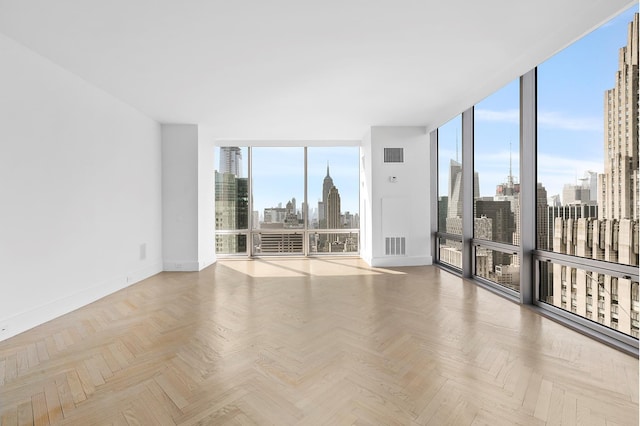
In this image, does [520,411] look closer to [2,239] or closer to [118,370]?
[118,370]

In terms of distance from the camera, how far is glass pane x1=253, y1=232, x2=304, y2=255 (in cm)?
817

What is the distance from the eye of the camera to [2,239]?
3.10 metres

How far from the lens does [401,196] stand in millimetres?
6828

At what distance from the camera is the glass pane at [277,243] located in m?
8.17

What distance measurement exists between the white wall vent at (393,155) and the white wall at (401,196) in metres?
0.07

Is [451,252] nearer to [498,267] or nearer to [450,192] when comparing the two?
[450,192]

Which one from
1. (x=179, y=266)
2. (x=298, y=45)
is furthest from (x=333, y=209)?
(x=298, y=45)

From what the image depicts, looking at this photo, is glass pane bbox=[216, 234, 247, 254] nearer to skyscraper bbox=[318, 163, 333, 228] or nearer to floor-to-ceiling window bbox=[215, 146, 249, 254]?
floor-to-ceiling window bbox=[215, 146, 249, 254]

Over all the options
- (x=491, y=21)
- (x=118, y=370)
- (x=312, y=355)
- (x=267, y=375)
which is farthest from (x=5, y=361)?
(x=491, y=21)

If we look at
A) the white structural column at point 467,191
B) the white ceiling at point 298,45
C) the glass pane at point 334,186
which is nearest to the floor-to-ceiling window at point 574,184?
the white ceiling at point 298,45

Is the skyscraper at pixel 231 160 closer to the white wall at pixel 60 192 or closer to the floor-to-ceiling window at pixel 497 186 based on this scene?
the white wall at pixel 60 192

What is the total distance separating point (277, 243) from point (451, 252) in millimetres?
4346

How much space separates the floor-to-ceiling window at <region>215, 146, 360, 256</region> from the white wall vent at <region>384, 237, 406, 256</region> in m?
1.53

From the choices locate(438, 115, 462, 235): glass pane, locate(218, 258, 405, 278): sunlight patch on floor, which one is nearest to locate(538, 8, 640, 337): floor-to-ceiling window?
locate(438, 115, 462, 235): glass pane
